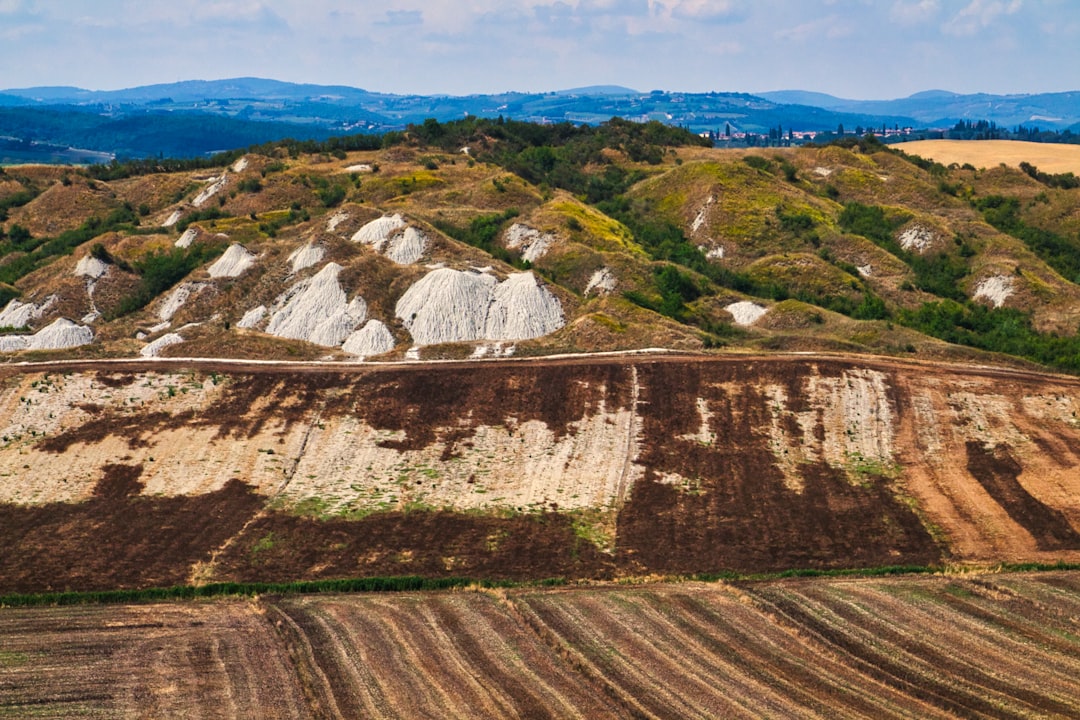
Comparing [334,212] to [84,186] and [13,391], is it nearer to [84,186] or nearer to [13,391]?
[13,391]

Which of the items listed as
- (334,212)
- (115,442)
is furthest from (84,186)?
(115,442)

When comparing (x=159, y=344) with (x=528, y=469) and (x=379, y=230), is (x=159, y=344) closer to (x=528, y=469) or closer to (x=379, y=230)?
(x=379, y=230)

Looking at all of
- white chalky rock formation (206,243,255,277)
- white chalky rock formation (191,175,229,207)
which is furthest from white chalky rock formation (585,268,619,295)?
white chalky rock formation (191,175,229,207)

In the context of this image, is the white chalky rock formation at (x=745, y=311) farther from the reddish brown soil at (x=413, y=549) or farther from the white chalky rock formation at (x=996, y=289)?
the reddish brown soil at (x=413, y=549)

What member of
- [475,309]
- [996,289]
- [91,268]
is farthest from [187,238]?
[996,289]

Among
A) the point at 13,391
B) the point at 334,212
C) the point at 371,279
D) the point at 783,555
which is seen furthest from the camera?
the point at 334,212

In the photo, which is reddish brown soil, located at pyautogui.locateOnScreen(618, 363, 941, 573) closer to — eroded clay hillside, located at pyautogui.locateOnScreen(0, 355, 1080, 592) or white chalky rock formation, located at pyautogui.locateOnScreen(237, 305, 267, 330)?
eroded clay hillside, located at pyautogui.locateOnScreen(0, 355, 1080, 592)

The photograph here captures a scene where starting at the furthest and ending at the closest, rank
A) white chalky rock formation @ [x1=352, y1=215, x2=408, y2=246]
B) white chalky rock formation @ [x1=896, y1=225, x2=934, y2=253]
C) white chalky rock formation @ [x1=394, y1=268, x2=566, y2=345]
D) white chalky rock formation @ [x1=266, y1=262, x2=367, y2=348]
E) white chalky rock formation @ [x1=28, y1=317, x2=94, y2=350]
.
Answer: white chalky rock formation @ [x1=896, y1=225, x2=934, y2=253], white chalky rock formation @ [x1=352, y1=215, x2=408, y2=246], white chalky rock formation @ [x1=28, y1=317, x2=94, y2=350], white chalky rock formation @ [x1=266, y1=262, x2=367, y2=348], white chalky rock formation @ [x1=394, y1=268, x2=566, y2=345]
